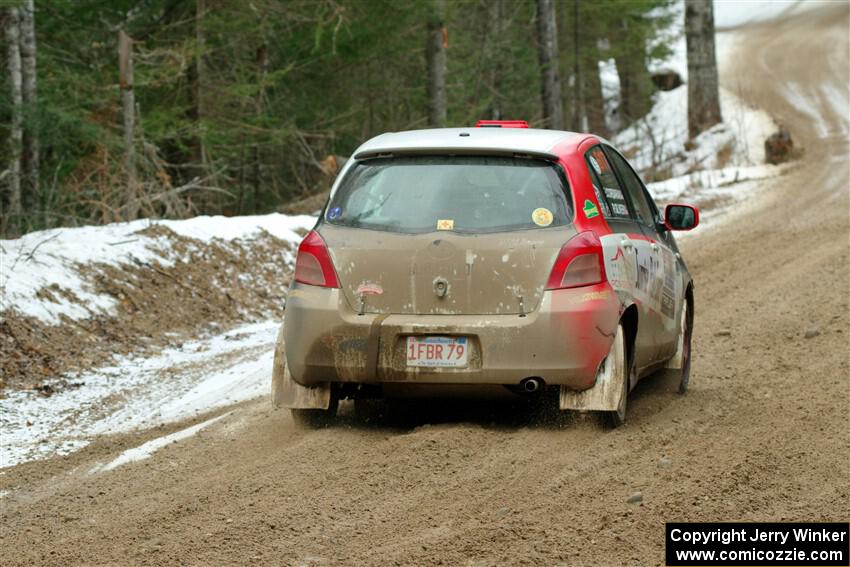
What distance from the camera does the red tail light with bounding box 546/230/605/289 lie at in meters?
6.30

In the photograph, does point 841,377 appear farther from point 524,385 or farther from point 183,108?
point 183,108

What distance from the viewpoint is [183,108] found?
1819 centimetres

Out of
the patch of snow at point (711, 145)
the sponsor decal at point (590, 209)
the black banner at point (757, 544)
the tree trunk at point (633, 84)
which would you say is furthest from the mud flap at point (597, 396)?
the tree trunk at point (633, 84)

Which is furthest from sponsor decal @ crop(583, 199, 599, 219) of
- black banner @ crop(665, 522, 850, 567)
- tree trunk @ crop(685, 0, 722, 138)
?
tree trunk @ crop(685, 0, 722, 138)

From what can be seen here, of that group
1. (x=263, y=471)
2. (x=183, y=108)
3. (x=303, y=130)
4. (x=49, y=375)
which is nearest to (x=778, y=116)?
(x=303, y=130)

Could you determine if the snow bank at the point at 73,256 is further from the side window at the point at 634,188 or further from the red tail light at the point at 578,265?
the red tail light at the point at 578,265

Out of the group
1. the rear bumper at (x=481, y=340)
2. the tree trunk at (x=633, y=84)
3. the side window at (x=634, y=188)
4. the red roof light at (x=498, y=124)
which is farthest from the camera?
the tree trunk at (x=633, y=84)

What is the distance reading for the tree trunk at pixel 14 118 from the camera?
13742mm

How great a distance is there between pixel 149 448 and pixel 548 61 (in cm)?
2282

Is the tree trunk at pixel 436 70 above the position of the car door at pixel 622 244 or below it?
above

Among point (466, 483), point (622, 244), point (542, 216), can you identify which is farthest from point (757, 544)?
point (622, 244)

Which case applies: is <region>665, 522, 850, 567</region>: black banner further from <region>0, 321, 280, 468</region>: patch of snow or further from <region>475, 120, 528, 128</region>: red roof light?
<region>0, 321, 280, 468</region>: patch of snow

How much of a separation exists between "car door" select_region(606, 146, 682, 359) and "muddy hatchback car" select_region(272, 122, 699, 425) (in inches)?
14.8

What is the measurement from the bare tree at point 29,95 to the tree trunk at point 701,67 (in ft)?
57.4
